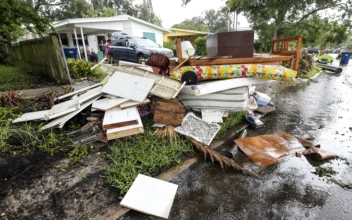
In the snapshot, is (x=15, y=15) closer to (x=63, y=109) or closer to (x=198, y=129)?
(x=63, y=109)

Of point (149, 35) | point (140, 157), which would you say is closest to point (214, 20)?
point (149, 35)

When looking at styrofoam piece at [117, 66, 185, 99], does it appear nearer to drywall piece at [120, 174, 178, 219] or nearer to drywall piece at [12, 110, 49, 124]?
drywall piece at [120, 174, 178, 219]

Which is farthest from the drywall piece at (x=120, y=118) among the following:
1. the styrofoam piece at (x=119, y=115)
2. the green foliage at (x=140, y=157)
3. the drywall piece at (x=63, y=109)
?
the drywall piece at (x=63, y=109)

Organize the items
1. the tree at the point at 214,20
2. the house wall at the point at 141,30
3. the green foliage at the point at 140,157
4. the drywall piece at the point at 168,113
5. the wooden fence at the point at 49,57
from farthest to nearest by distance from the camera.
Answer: the tree at the point at 214,20
the house wall at the point at 141,30
the wooden fence at the point at 49,57
the drywall piece at the point at 168,113
the green foliage at the point at 140,157

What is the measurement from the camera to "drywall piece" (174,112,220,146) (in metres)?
3.13

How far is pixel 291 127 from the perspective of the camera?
156 inches

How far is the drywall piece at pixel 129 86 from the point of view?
10.9 ft

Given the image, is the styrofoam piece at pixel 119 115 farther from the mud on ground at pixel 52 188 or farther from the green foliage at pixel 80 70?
the green foliage at pixel 80 70

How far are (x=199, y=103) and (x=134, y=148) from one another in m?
1.63

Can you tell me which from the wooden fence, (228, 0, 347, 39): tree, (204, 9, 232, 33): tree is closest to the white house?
the wooden fence

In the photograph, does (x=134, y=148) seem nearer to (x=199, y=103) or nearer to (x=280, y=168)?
(x=199, y=103)

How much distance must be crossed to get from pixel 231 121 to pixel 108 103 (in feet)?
8.12

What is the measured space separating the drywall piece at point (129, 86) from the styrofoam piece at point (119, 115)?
26 centimetres

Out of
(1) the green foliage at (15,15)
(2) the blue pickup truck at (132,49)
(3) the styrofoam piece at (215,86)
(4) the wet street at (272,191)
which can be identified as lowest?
(4) the wet street at (272,191)
